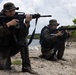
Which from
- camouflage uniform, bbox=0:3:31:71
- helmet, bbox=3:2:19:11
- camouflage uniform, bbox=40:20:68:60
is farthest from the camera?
camouflage uniform, bbox=40:20:68:60

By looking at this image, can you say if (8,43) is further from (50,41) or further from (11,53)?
(50,41)

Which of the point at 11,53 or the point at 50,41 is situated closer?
the point at 11,53

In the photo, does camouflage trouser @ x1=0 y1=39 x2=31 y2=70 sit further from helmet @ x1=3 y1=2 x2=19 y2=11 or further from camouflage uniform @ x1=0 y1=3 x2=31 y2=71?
helmet @ x1=3 y1=2 x2=19 y2=11

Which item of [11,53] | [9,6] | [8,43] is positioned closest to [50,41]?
[11,53]

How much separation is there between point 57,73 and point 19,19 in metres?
2.31

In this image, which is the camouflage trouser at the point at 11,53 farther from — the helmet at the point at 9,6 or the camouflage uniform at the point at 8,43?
the helmet at the point at 9,6

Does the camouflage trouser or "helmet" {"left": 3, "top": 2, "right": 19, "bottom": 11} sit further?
the camouflage trouser

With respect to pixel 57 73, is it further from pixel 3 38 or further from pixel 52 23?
pixel 52 23

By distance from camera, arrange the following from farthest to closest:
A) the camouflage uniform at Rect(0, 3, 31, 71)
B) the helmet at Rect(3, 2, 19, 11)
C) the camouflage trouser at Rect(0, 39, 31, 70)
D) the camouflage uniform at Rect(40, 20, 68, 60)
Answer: the camouflage uniform at Rect(40, 20, 68, 60)
the camouflage trouser at Rect(0, 39, 31, 70)
the helmet at Rect(3, 2, 19, 11)
the camouflage uniform at Rect(0, 3, 31, 71)

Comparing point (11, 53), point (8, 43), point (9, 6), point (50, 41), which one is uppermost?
point (9, 6)

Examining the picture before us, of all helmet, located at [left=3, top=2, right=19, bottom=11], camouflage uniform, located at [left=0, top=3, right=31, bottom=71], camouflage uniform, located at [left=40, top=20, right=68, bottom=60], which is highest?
helmet, located at [left=3, top=2, right=19, bottom=11]

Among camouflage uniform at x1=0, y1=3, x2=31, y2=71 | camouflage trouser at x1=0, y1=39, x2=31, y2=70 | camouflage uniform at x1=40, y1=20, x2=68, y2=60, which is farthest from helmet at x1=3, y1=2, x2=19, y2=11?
camouflage uniform at x1=40, y1=20, x2=68, y2=60

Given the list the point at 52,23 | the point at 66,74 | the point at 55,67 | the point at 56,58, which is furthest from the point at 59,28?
the point at 66,74

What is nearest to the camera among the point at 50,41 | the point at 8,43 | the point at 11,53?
the point at 8,43
